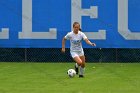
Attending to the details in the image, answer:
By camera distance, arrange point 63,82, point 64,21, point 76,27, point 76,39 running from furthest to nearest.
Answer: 1. point 64,21
2. point 76,39
3. point 76,27
4. point 63,82

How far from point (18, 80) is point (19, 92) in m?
2.86

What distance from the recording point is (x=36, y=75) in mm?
15836

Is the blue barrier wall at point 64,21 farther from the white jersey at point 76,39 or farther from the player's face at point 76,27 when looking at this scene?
the player's face at point 76,27

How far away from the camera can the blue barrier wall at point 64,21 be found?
2075cm

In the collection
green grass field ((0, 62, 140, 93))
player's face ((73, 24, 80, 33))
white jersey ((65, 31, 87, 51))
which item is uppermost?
player's face ((73, 24, 80, 33))

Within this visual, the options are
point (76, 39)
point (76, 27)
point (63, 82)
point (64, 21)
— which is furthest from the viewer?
point (64, 21)

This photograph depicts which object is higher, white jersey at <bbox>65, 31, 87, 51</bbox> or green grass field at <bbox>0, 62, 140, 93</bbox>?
white jersey at <bbox>65, 31, 87, 51</bbox>

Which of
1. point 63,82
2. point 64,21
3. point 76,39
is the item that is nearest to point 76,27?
point 76,39

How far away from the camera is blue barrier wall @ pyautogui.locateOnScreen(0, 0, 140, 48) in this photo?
2075 centimetres

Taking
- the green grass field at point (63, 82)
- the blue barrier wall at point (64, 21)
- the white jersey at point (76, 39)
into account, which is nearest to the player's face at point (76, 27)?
the white jersey at point (76, 39)

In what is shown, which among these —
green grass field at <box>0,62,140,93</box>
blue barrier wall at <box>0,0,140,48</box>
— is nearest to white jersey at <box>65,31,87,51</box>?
green grass field at <box>0,62,140,93</box>

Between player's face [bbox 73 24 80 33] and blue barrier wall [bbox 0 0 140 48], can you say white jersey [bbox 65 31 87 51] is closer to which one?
player's face [bbox 73 24 80 33]

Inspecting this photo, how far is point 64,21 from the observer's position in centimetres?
2106

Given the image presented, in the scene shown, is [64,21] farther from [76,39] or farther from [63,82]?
[63,82]
